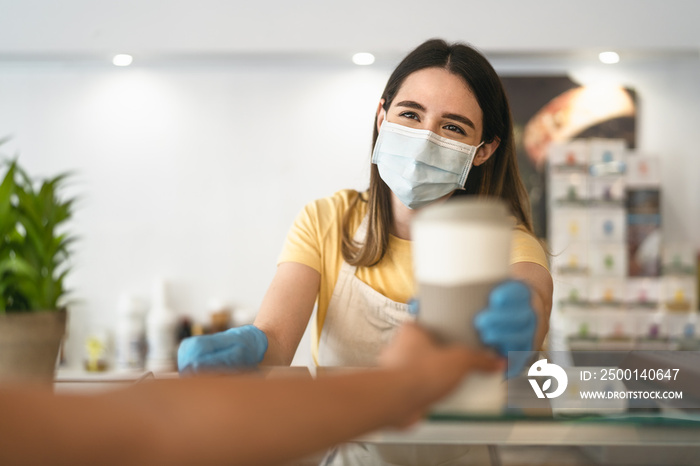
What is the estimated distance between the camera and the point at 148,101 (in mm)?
2617

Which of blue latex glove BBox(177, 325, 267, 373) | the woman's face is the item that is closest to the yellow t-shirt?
the woman's face

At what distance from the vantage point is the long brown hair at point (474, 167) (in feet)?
4.08

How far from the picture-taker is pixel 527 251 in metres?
1.16

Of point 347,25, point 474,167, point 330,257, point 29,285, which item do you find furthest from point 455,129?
point 347,25

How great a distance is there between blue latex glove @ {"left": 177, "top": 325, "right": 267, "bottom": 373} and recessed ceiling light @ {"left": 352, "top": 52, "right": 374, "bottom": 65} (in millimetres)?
1836

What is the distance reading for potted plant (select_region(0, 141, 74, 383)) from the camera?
765 mm

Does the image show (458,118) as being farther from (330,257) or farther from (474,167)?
(330,257)

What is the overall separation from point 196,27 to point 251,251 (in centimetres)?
101

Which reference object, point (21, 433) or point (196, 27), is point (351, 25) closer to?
point (196, 27)

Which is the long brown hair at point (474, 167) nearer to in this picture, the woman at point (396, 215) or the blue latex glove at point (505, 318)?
the woman at point (396, 215)

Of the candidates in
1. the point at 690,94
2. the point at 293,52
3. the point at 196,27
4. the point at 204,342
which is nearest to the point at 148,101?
the point at 196,27

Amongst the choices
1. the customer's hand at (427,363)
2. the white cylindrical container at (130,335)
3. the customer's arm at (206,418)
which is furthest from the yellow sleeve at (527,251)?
the white cylindrical container at (130,335)

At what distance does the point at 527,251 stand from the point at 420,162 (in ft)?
0.94

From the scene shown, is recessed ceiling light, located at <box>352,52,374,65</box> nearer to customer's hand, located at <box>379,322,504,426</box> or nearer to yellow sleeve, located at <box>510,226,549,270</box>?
yellow sleeve, located at <box>510,226,549,270</box>
